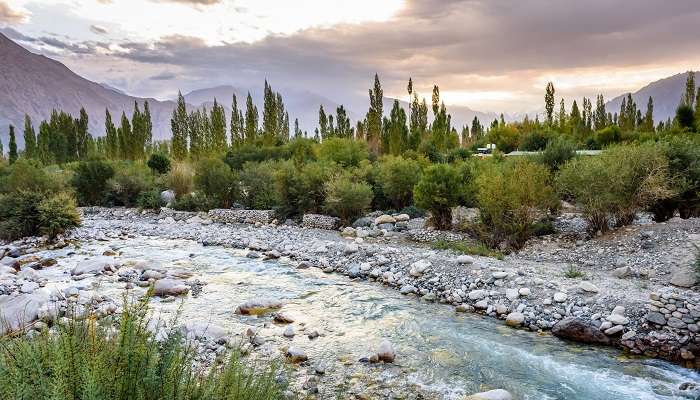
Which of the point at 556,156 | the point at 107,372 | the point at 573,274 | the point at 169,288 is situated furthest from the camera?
the point at 556,156

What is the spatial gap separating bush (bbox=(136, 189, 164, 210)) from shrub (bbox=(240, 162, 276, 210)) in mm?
4867

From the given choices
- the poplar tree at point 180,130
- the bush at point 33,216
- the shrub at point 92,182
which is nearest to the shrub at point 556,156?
the bush at point 33,216

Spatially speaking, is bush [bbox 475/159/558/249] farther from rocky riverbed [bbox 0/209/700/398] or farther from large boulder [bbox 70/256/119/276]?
large boulder [bbox 70/256/119/276]

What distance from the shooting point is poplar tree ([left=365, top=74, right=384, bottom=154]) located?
148 ft

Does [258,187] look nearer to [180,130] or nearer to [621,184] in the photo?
[621,184]

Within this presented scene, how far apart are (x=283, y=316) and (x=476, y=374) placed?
3683 mm

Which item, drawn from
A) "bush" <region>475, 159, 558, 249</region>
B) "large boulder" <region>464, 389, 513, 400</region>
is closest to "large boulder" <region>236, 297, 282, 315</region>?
"large boulder" <region>464, 389, 513, 400</region>

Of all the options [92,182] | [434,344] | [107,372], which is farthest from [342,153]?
[107,372]

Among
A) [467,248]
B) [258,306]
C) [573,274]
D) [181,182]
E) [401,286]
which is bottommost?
[401,286]

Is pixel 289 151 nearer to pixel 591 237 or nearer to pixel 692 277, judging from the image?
pixel 591 237

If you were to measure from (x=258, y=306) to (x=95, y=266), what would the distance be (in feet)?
17.9

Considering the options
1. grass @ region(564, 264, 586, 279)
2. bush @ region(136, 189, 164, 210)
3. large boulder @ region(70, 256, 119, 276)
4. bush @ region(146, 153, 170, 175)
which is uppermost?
bush @ region(146, 153, 170, 175)

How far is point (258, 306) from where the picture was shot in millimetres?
8984

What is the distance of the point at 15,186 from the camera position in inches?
739
